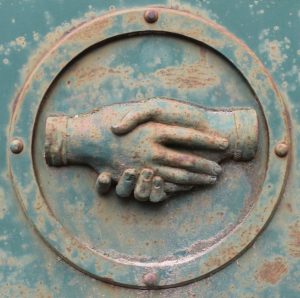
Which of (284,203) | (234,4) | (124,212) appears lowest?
→ (124,212)

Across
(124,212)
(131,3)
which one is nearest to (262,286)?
(124,212)

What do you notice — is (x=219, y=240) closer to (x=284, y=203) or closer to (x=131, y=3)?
(x=284, y=203)

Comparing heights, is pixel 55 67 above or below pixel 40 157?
above

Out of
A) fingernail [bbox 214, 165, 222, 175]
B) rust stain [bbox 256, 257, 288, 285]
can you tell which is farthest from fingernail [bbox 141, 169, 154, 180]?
rust stain [bbox 256, 257, 288, 285]

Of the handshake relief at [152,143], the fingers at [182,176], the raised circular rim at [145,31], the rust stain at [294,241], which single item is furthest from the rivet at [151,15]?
the rust stain at [294,241]
